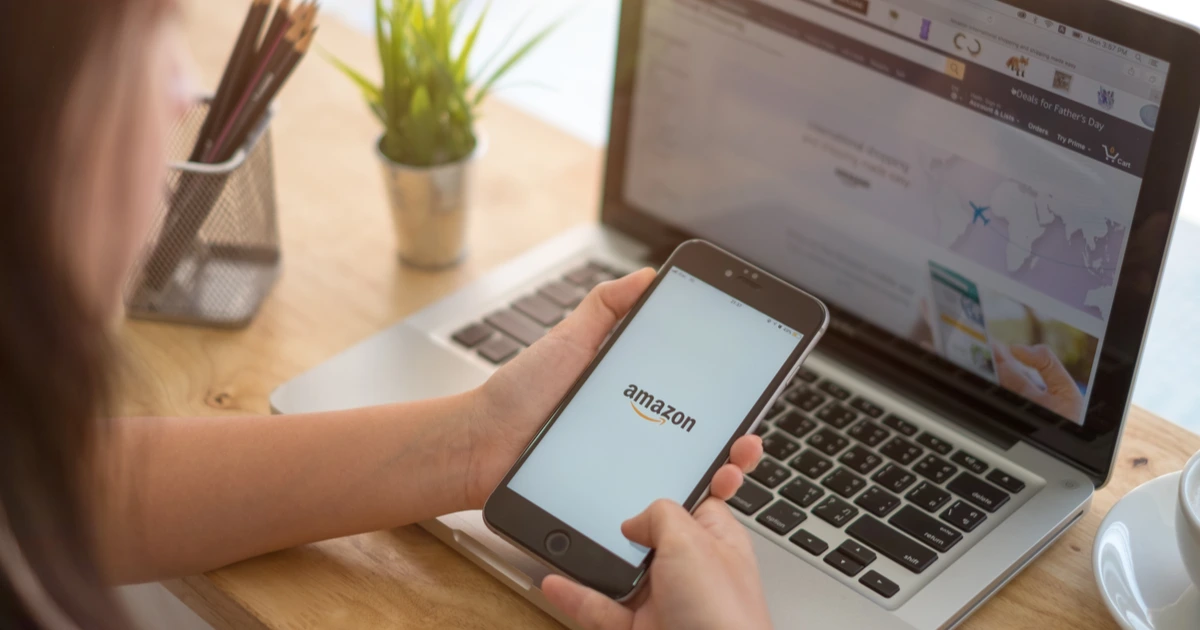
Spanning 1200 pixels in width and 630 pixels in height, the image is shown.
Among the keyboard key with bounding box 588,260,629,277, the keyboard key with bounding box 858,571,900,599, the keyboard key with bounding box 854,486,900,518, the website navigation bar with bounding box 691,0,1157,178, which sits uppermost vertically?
the website navigation bar with bounding box 691,0,1157,178

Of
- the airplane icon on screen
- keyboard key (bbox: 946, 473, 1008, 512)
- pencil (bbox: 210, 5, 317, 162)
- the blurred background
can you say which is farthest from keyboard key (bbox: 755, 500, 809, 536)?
pencil (bbox: 210, 5, 317, 162)

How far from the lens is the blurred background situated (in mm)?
839

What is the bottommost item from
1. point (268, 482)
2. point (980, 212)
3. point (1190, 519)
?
point (268, 482)

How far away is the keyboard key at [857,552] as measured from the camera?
1.97 feet

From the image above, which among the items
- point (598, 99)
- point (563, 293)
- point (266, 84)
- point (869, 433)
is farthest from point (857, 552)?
point (598, 99)

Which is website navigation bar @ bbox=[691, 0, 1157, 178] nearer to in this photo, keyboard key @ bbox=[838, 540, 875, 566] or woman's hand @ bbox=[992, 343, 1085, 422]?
woman's hand @ bbox=[992, 343, 1085, 422]

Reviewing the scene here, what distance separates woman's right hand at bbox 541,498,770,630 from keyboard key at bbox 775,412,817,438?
0.45 ft

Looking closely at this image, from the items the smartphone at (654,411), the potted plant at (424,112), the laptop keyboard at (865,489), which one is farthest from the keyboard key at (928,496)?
the potted plant at (424,112)

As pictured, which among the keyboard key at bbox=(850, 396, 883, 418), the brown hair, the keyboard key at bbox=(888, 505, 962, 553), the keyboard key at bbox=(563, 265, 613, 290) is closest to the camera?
the brown hair

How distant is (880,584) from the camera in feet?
1.92

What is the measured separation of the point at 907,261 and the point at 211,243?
1.71 ft

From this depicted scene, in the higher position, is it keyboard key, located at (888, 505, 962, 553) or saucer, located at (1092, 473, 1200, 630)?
saucer, located at (1092, 473, 1200, 630)

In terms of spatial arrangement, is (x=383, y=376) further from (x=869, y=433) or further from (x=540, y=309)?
(x=869, y=433)

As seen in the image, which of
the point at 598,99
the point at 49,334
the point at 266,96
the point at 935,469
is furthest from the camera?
the point at 598,99
